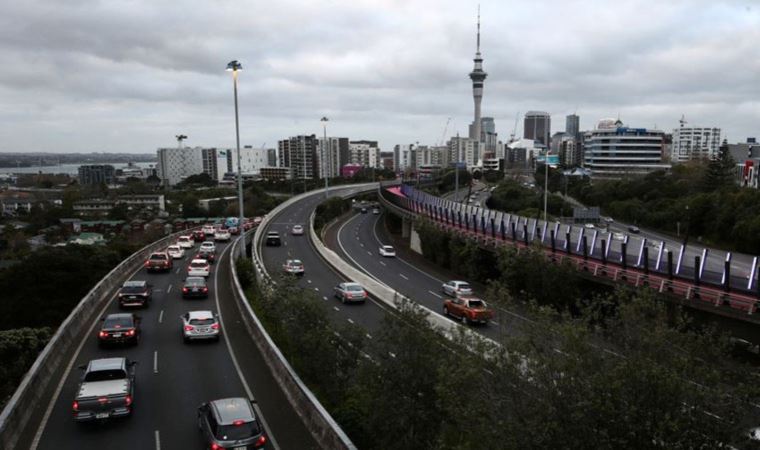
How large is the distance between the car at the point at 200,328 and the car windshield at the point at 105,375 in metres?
6.75

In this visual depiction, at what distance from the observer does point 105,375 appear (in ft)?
54.1

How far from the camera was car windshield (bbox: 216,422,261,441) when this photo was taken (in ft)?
43.6

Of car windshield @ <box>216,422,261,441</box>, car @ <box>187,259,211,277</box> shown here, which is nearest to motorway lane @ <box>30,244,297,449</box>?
car windshield @ <box>216,422,261,441</box>

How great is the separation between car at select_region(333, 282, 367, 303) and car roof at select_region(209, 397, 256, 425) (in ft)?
63.3

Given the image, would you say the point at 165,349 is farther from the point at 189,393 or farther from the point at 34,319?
the point at 34,319

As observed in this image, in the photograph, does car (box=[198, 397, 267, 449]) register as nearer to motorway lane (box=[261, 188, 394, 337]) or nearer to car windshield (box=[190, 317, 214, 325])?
motorway lane (box=[261, 188, 394, 337])

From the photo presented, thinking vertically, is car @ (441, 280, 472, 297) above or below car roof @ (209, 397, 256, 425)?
below

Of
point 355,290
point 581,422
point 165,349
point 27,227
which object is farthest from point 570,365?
point 27,227

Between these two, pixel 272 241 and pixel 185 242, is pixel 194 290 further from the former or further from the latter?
pixel 185 242

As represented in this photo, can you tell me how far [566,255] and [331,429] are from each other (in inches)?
931

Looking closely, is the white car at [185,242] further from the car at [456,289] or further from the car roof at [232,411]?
the car roof at [232,411]

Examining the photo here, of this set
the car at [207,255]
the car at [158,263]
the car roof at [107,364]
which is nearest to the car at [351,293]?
the car at [158,263]

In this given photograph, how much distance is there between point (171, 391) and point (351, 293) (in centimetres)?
1643

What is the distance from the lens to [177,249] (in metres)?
50.1
